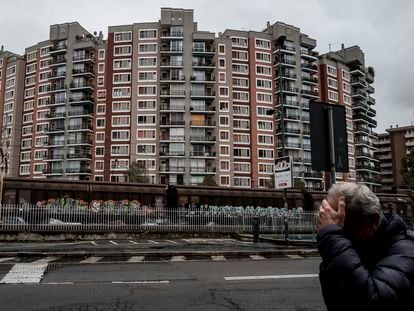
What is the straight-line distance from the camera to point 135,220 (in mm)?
26062

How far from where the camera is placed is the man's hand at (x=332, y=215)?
7.39 ft

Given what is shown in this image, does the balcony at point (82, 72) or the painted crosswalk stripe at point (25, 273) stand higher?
the balcony at point (82, 72)

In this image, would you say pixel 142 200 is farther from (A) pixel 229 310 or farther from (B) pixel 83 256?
(A) pixel 229 310

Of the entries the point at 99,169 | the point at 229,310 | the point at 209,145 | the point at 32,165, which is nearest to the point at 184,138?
the point at 209,145

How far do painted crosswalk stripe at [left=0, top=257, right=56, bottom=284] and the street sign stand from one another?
6.18 m

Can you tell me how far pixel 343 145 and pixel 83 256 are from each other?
33.8 feet

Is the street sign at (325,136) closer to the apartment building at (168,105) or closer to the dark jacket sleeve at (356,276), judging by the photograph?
the dark jacket sleeve at (356,276)

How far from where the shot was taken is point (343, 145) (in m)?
5.83

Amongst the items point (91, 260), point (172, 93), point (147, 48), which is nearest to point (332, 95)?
point (172, 93)

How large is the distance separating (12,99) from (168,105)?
121 feet

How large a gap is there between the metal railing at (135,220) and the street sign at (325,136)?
16.4 m

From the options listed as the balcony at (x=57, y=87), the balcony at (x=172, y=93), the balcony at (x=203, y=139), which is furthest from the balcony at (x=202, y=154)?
the balcony at (x=57, y=87)

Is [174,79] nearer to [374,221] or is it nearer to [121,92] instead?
[121,92]

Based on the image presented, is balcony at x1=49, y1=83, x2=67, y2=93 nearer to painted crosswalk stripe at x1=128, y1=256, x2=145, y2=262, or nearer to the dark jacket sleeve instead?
painted crosswalk stripe at x1=128, y1=256, x2=145, y2=262
